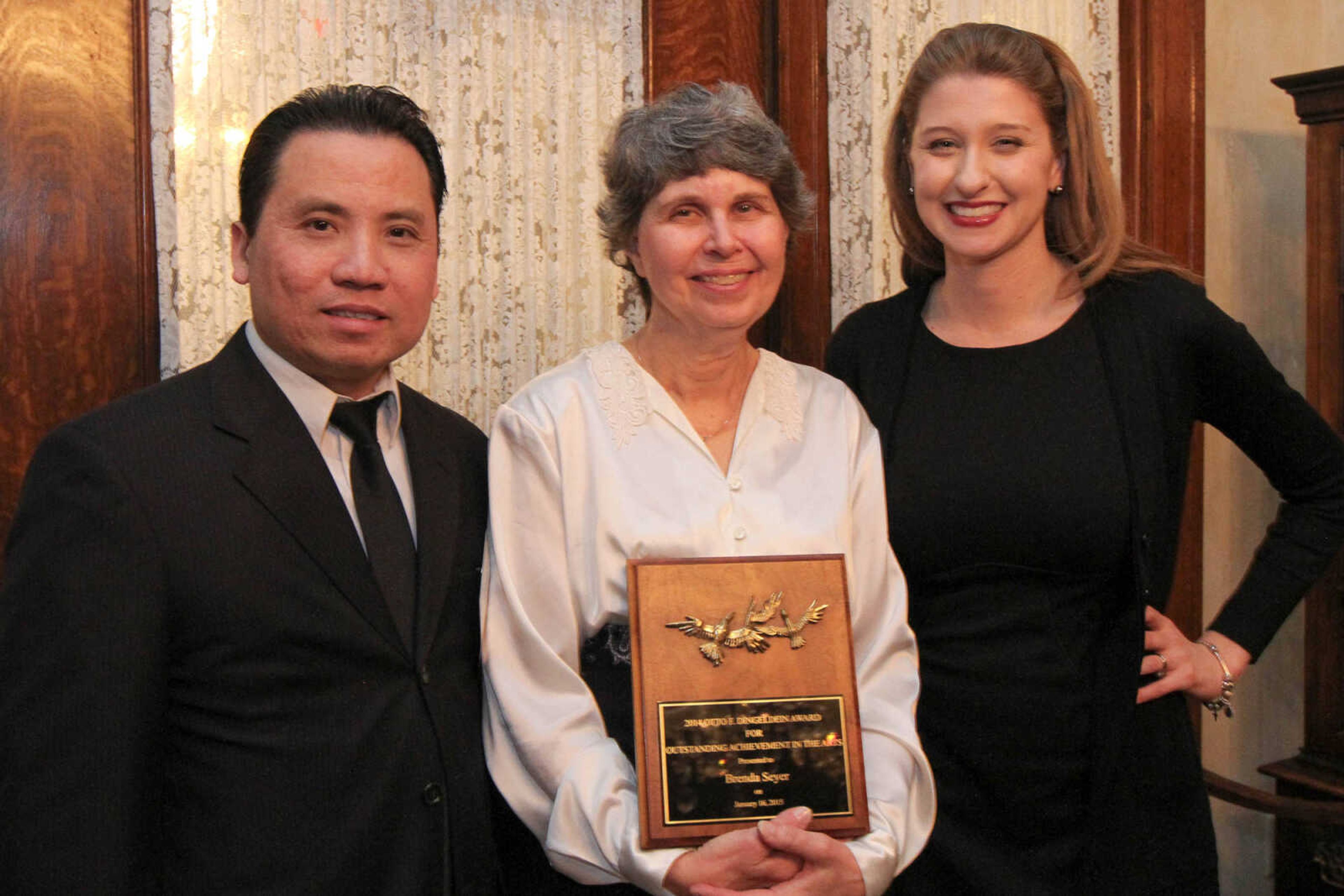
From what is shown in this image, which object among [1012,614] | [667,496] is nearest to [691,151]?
[667,496]

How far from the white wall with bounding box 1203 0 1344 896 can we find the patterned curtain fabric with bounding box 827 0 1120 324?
1163 millimetres

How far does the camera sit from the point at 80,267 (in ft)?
7.13

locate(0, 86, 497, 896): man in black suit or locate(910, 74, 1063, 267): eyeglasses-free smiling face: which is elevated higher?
locate(910, 74, 1063, 267): eyeglasses-free smiling face

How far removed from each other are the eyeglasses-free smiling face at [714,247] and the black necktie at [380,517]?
1.59ft

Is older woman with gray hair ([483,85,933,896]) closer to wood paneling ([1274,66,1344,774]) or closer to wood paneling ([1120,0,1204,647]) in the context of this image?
wood paneling ([1120,0,1204,647])

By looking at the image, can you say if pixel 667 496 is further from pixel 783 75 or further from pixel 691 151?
pixel 783 75

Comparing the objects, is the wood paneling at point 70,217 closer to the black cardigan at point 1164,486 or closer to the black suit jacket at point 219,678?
the black suit jacket at point 219,678

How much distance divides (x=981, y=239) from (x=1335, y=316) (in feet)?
5.52

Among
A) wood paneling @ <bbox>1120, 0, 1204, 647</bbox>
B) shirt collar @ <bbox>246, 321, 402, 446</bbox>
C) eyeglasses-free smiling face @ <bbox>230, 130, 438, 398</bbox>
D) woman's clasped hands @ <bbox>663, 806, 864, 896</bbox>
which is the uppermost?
wood paneling @ <bbox>1120, 0, 1204, 647</bbox>

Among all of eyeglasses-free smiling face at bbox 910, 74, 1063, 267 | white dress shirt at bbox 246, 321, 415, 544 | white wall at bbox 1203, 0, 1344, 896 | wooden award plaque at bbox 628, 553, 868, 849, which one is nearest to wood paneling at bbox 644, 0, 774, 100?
eyeglasses-free smiling face at bbox 910, 74, 1063, 267

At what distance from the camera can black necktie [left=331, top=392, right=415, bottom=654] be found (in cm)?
168

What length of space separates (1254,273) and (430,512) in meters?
2.89

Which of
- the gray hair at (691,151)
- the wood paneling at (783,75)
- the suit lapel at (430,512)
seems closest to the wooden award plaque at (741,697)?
the suit lapel at (430,512)

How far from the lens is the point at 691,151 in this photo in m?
1.83
